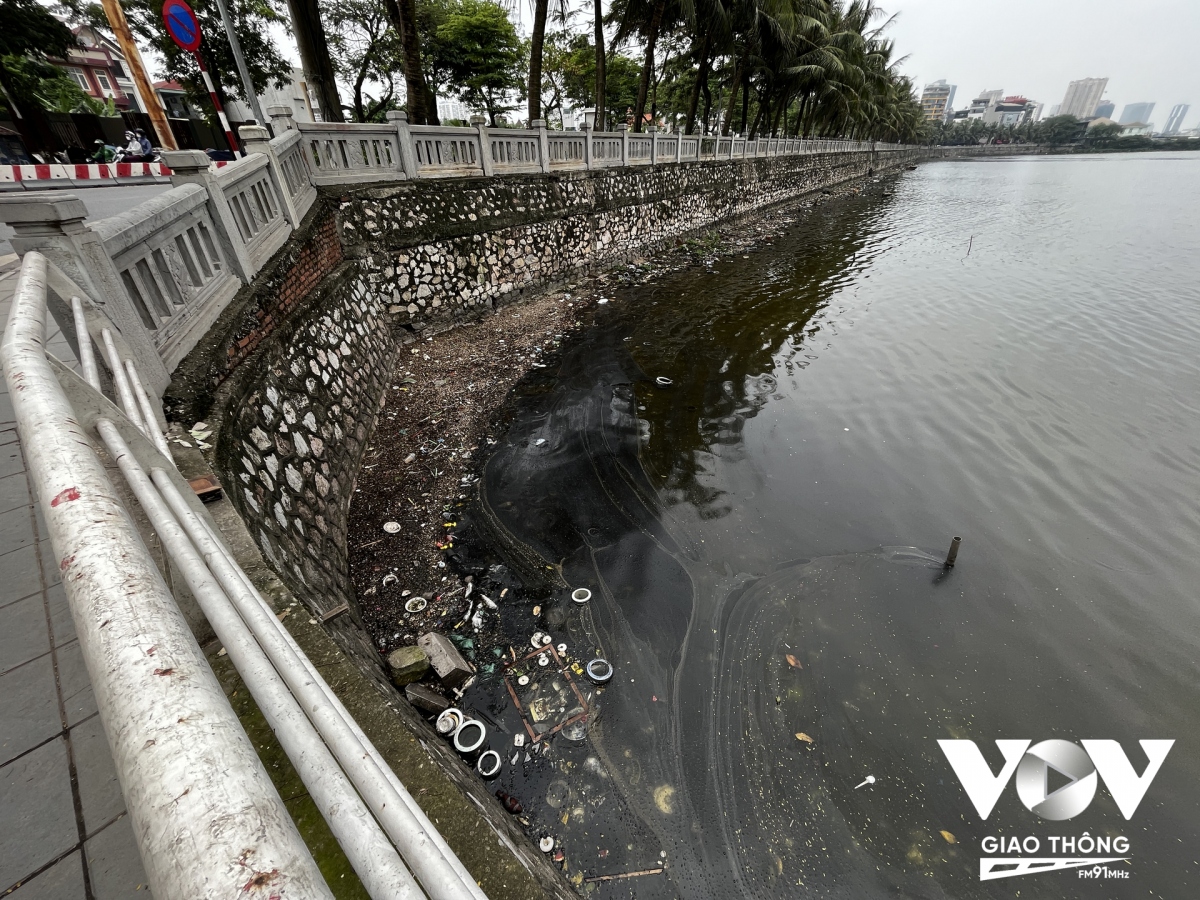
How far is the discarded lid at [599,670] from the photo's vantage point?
3.68m

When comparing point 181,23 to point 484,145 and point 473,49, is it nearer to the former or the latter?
point 484,145

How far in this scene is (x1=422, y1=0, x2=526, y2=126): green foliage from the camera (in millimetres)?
22953

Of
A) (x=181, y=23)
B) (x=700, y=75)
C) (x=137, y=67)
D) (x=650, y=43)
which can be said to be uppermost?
(x=650, y=43)

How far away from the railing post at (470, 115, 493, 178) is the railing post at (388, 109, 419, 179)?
1543mm

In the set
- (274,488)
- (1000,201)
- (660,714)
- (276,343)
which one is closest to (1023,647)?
(660,714)

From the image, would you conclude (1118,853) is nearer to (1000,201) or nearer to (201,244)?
(201,244)

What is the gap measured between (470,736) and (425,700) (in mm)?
392

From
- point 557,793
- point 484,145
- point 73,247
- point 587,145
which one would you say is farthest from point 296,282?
point 587,145

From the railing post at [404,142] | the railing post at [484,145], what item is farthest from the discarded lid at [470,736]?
the railing post at [484,145]

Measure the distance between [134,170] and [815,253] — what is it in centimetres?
2118

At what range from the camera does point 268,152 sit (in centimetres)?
555

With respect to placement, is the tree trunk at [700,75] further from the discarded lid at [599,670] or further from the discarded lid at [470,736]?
the discarded lid at [470,736]

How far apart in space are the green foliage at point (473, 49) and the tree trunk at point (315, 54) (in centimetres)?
1712

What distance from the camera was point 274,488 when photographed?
3.79 m
